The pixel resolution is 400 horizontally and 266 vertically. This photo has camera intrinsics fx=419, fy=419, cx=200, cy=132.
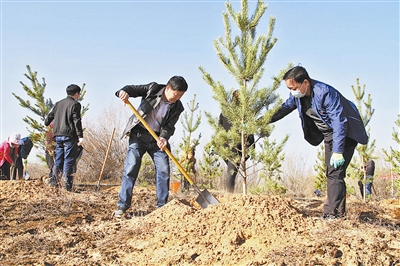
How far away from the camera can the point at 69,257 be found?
3.68m

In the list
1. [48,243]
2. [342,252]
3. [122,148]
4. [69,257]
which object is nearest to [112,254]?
[69,257]

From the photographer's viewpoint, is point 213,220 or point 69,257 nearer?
point 69,257

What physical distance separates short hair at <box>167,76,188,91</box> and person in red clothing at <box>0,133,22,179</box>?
22.8 ft

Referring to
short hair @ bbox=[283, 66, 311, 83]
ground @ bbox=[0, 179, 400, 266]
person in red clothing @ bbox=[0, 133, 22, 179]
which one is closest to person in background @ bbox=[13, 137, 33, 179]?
person in red clothing @ bbox=[0, 133, 22, 179]

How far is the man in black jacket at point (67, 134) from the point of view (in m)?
7.17

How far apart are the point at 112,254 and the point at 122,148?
11.1 meters

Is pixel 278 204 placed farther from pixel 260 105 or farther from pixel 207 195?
pixel 260 105

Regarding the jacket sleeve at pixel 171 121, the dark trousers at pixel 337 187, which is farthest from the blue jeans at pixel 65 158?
the dark trousers at pixel 337 187

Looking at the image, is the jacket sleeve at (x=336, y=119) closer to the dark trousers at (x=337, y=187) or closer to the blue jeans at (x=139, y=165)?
the dark trousers at (x=337, y=187)

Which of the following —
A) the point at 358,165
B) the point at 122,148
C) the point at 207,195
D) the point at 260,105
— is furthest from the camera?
the point at 122,148

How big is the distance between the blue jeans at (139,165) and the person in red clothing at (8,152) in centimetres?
646

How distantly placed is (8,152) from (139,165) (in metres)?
6.65

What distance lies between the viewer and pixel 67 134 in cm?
716

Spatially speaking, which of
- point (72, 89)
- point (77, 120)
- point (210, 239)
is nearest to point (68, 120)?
point (77, 120)
